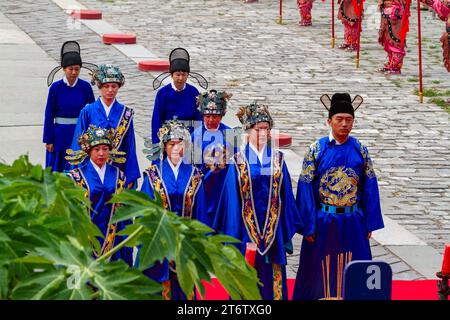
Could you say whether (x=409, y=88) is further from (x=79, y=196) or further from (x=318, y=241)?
(x=79, y=196)

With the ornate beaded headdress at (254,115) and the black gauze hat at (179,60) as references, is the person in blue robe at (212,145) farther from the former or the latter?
the ornate beaded headdress at (254,115)

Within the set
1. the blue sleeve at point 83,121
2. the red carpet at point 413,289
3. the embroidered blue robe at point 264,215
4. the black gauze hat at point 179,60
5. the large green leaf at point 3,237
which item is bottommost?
the red carpet at point 413,289

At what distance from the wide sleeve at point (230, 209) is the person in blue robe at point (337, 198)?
21.1 inches

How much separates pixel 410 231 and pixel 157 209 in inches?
310

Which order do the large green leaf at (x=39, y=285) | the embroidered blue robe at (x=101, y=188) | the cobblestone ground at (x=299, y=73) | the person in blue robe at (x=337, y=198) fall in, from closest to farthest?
1. the large green leaf at (x=39, y=285)
2. the embroidered blue robe at (x=101, y=188)
3. the person in blue robe at (x=337, y=198)
4. the cobblestone ground at (x=299, y=73)

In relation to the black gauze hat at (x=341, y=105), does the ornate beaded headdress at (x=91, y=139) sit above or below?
below

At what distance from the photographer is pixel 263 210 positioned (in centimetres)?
845

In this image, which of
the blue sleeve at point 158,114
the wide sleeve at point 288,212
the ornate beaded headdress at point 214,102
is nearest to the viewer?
the wide sleeve at point 288,212

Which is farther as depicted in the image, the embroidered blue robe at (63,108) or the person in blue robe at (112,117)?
the embroidered blue robe at (63,108)

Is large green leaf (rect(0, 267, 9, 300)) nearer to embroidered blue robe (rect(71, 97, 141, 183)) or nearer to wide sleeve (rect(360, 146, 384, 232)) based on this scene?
wide sleeve (rect(360, 146, 384, 232))

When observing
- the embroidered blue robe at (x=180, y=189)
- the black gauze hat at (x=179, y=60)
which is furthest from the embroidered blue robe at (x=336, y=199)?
the black gauze hat at (x=179, y=60)

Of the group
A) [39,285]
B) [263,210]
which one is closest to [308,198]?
[263,210]

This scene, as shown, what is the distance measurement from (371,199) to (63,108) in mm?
3826

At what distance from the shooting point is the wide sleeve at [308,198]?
28.2ft
